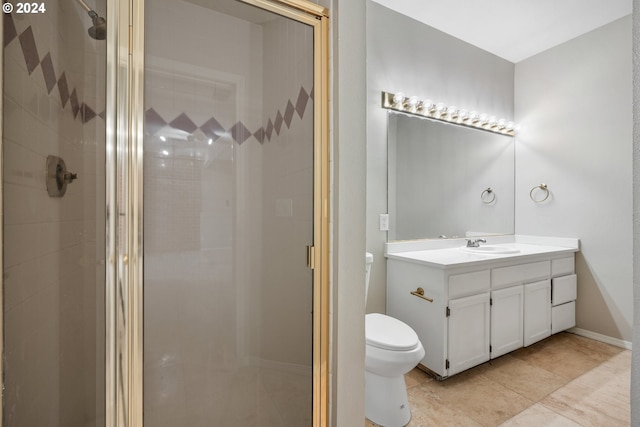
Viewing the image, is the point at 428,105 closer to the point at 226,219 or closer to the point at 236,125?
the point at 236,125

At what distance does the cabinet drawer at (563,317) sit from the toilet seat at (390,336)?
159cm

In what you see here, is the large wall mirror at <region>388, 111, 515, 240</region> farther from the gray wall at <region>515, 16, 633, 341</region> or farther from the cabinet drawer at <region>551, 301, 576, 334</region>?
the cabinet drawer at <region>551, 301, 576, 334</region>

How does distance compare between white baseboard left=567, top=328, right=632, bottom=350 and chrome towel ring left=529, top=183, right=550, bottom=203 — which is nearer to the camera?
white baseboard left=567, top=328, right=632, bottom=350

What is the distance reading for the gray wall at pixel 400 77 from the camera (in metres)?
2.20

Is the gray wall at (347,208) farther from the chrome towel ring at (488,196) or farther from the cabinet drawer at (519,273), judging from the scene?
the chrome towel ring at (488,196)

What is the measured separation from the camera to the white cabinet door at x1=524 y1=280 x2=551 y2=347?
219 centimetres

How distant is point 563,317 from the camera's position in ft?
8.16

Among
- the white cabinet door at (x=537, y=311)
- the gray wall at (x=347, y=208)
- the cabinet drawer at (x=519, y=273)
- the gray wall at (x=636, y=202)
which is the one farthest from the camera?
the white cabinet door at (x=537, y=311)

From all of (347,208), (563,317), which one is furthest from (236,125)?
(563,317)

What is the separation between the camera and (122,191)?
0.90 metres

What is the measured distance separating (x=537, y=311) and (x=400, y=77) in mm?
2041

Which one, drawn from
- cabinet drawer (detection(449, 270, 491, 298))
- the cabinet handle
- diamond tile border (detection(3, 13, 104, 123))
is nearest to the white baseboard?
cabinet drawer (detection(449, 270, 491, 298))

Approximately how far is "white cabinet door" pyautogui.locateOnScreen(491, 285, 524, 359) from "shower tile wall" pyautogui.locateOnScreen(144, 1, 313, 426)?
58.4 inches

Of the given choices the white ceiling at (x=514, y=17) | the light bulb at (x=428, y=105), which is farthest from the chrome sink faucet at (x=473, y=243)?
the white ceiling at (x=514, y=17)
